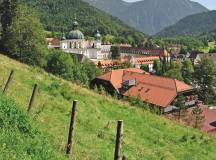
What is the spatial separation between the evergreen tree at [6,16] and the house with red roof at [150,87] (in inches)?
842

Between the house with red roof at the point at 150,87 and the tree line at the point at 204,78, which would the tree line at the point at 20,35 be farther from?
the tree line at the point at 204,78

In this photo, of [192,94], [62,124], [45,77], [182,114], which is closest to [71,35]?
[192,94]

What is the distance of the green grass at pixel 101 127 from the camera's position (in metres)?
16.4

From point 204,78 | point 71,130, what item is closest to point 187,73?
point 204,78

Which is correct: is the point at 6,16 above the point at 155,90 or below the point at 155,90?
above

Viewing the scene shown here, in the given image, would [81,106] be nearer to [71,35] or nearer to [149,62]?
[71,35]

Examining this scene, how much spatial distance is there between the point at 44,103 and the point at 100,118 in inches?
140

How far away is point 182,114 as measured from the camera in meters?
61.8

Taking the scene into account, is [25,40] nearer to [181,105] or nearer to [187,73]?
[181,105]

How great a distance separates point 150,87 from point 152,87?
49 cm

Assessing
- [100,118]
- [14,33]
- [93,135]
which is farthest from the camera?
[14,33]

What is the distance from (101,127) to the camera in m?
20.3

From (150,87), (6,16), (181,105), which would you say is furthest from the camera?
(150,87)

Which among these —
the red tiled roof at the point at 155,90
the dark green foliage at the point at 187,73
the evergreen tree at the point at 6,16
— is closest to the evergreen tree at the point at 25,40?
the evergreen tree at the point at 6,16
